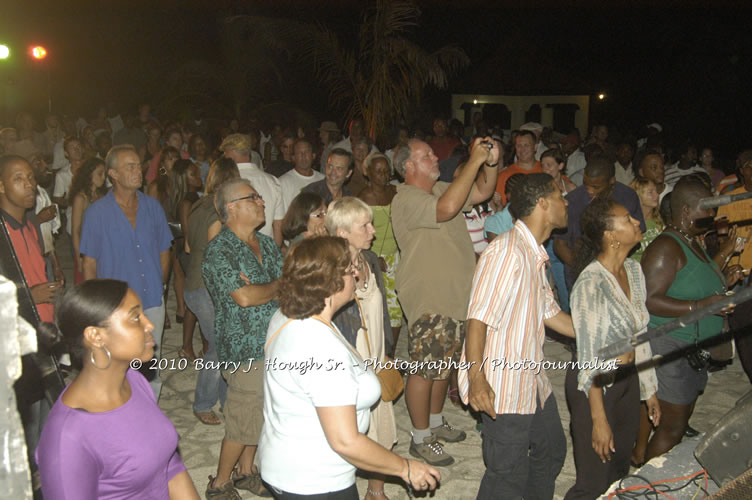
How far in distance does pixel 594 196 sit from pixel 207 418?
13.2 feet

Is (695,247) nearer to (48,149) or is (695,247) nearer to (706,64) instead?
(48,149)

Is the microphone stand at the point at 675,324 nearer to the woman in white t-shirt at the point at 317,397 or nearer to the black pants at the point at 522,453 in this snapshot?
the woman in white t-shirt at the point at 317,397

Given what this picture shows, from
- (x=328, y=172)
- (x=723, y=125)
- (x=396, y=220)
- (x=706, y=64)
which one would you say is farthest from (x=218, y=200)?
(x=706, y=64)

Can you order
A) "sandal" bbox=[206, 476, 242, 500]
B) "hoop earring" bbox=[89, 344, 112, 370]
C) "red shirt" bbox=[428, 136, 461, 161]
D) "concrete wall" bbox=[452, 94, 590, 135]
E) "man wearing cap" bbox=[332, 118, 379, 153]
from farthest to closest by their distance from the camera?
"concrete wall" bbox=[452, 94, 590, 135], "red shirt" bbox=[428, 136, 461, 161], "man wearing cap" bbox=[332, 118, 379, 153], "sandal" bbox=[206, 476, 242, 500], "hoop earring" bbox=[89, 344, 112, 370]

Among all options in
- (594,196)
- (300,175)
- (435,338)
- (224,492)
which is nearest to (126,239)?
(224,492)

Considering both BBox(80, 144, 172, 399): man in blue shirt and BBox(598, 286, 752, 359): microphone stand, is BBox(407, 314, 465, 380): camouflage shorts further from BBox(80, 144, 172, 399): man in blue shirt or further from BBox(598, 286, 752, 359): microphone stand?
BBox(598, 286, 752, 359): microphone stand

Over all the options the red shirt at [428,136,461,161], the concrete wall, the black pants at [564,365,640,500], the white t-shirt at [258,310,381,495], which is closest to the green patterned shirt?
the white t-shirt at [258,310,381,495]

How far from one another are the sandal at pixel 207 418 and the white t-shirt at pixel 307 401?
2788 millimetres

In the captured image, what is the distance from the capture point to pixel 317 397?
260cm

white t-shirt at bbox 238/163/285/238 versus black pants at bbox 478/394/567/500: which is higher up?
white t-shirt at bbox 238/163/285/238

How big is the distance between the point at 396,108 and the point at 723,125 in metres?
12.3

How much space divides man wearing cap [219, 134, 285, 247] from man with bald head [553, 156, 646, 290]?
267cm

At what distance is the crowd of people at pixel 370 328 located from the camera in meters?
2.54

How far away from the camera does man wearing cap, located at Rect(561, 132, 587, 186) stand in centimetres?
1052
